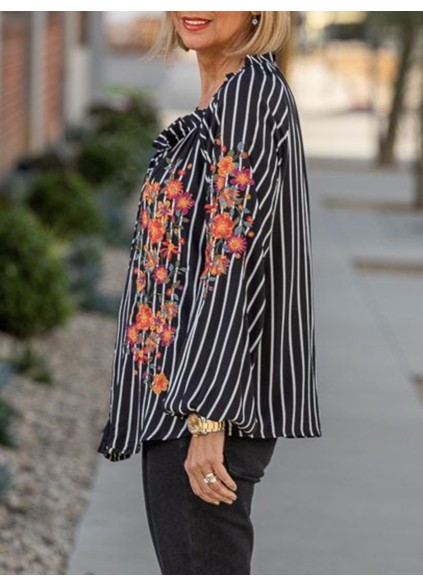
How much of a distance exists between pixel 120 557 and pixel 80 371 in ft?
Answer: 10.7

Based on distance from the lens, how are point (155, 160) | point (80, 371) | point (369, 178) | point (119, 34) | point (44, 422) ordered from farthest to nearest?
point (119, 34) → point (369, 178) → point (80, 371) → point (44, 422) → point (155, 160)

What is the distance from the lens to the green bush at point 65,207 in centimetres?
1264

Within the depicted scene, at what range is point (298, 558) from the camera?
5.43 m

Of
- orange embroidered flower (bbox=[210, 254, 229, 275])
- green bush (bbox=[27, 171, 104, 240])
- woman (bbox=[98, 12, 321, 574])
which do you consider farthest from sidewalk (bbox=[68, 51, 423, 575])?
orange embroidered flower (bbox=[210, 254, 229, 275])

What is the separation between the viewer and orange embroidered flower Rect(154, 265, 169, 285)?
9.68 feet

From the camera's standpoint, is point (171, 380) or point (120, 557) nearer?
point (171, 380)

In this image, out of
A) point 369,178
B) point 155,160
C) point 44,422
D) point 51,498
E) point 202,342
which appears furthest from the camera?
point 369,178

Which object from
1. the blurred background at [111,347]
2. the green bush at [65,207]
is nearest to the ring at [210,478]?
the blurred background at [111,347]

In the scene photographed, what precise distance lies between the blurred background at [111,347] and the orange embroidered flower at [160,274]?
61cm

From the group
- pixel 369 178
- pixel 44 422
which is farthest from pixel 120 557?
pixel 369 178

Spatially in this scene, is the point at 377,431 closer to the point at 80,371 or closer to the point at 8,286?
the point at 80,371

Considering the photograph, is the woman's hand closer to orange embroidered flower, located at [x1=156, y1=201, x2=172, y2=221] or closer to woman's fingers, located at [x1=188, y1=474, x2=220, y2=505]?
woman's fingers, located at [x1=188, y1=474, x2=220, y2=505]
